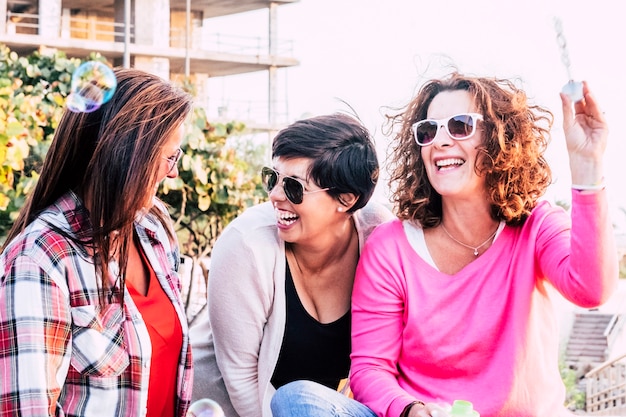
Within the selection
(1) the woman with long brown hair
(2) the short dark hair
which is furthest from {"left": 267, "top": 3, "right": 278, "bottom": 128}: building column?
(1) the woman with long brown hair

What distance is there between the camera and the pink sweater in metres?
1.87

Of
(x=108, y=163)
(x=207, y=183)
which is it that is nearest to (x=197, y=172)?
(x=207, y=183)

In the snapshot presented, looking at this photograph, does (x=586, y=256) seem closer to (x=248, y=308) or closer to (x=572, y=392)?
(x=248, y=308)

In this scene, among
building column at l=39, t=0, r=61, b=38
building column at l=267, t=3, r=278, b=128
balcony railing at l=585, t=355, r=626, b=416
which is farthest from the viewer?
building column at l=267, t=3, r=278, b=128

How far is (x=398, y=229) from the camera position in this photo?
2.16 m

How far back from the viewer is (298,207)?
2.21 metres

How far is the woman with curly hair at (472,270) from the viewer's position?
1.89m

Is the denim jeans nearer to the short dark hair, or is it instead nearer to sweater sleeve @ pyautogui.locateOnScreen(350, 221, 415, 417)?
sweater sleeve @ pyautogui.locateOnScreen(350, 221, 415, 417)

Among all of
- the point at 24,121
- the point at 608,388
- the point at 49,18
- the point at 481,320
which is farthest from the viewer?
the point at 49,18

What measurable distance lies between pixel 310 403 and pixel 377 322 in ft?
1.12

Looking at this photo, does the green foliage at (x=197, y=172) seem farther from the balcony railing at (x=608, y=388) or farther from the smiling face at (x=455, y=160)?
the balcony railing at (x=608, y=388)

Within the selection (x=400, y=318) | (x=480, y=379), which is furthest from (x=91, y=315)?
(x=480, y=379)

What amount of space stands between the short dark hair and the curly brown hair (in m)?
0.11

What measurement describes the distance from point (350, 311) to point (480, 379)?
517 millimetres
